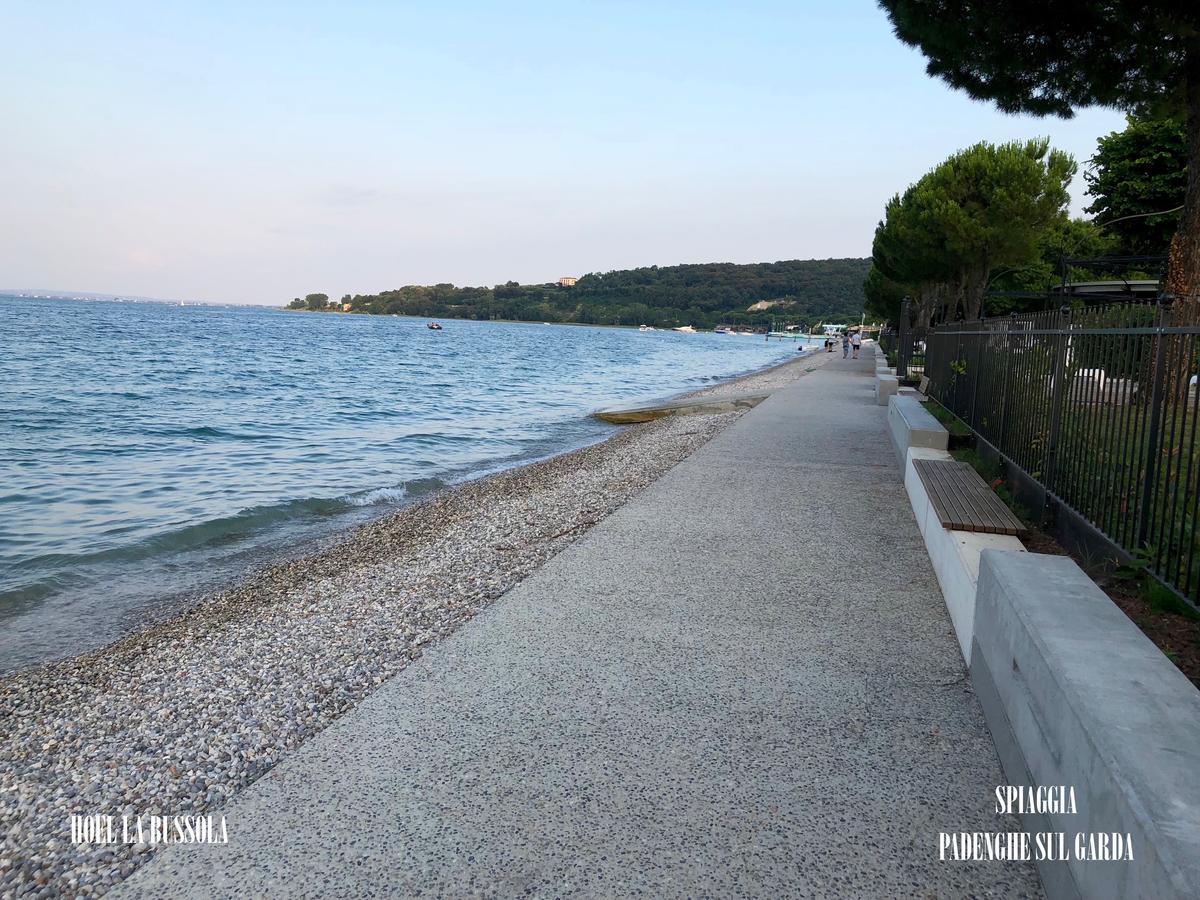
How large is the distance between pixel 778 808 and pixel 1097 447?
3419 millimetres

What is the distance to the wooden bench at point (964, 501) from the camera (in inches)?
192

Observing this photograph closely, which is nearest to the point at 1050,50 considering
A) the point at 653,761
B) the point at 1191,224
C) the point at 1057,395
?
the point at 1191,224

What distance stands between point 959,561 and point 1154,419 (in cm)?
119

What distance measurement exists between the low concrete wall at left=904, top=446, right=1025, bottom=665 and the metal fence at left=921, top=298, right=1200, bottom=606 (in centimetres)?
66

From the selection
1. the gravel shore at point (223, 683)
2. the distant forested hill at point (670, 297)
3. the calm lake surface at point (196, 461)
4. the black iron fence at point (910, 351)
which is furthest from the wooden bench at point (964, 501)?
the distant forested hill at point (670, 297)

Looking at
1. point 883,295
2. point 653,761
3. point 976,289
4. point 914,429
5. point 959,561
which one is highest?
point 883,295

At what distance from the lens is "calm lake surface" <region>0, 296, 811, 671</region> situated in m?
7.55

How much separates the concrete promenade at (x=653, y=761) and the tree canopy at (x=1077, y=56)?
5616 mm

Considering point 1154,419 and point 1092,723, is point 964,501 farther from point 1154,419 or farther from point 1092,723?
point 1092,723

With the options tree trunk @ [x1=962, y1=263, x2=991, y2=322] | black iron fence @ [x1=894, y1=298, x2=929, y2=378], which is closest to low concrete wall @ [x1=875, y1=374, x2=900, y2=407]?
black iron fence @ [x1=894, y1=298, x2=929, y2=378]

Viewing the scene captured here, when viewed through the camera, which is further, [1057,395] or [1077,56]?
[1077,56]

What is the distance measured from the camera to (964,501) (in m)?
5.50

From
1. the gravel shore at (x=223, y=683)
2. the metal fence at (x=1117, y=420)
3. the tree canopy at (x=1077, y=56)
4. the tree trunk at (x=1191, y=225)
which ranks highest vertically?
the tree canopy at (x=1077, y=56)

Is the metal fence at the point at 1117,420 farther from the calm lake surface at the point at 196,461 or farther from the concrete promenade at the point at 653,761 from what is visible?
the calm lake surface at the point at 196,461
